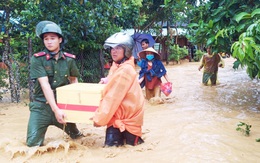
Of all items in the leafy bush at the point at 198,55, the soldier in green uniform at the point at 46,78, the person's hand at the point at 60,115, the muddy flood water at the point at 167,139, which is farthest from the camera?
the leafy bush at the point at 198,55

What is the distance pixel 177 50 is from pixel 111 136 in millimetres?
16247

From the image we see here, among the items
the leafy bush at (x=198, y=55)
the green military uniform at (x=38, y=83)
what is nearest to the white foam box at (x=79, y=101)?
the green military uniform at (x=38, y=83)

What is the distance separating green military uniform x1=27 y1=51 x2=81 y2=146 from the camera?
367 centimetres

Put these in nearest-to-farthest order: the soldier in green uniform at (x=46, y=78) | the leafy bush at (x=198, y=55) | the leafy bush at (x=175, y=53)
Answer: the soldier in green uniform at (x=46, y=78) < the leafy bush at (x=175, y=53) < the leafy bush at (x=198, y=55)

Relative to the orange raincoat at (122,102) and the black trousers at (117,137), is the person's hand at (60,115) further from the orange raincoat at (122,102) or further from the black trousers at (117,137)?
the black trousers at (117,137)

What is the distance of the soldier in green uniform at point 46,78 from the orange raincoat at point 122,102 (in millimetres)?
514

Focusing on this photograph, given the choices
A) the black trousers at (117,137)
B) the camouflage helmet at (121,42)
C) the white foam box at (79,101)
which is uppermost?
the camouflage helmet at (121,42)

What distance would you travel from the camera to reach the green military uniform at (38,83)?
367 cm

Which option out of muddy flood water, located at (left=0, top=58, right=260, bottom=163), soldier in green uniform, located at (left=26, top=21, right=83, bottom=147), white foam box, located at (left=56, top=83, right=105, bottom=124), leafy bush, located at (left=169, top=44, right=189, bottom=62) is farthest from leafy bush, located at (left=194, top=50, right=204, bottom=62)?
white foam box, located at (left=56, top=83, right=105, bottom=124)

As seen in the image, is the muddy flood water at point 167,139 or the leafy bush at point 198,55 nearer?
the muddy flood water at point 167,139

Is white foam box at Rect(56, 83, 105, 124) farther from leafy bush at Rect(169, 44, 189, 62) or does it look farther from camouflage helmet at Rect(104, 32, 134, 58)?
leafy bush at Rect(169, 44, 189, 62)

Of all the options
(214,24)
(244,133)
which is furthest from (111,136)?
(214,24)

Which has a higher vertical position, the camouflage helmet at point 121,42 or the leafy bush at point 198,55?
the camouflage helmet at point 121,42

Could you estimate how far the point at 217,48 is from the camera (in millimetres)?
5984
